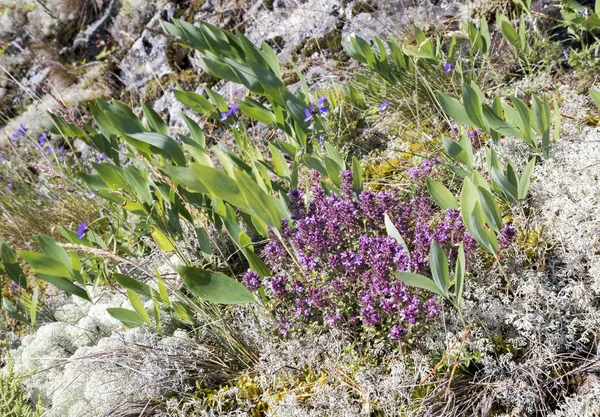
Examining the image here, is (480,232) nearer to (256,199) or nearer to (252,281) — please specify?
(256,199)

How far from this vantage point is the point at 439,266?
1464 millimetres

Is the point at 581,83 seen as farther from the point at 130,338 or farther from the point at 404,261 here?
the point at 130,338

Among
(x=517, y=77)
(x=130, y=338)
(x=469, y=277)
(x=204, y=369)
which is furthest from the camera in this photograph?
(x=517, y=77)

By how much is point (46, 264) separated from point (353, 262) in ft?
3.89

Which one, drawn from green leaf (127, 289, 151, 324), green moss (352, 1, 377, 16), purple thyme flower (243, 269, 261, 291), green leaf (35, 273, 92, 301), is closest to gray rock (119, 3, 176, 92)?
green moss (352, 1, 377, 16)

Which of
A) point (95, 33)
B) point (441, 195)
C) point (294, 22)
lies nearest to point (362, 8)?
point (294, 22)

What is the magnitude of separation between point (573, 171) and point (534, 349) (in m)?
0.71

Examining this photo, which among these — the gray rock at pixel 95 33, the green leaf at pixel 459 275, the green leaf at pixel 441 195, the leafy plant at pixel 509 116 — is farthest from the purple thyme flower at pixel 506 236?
the gray rock at pixel 95 33

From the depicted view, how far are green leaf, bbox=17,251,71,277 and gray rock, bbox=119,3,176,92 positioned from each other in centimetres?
271

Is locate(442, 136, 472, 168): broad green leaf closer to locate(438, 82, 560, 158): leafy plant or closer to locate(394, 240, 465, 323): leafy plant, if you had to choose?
locate(438, 82, 560, 158): leafy plant

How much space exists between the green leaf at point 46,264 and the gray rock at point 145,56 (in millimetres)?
2712

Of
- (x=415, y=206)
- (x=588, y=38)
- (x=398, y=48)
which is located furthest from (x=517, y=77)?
(x=415, y=206)

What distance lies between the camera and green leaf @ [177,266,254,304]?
1.63 m

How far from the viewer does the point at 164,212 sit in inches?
92.7
